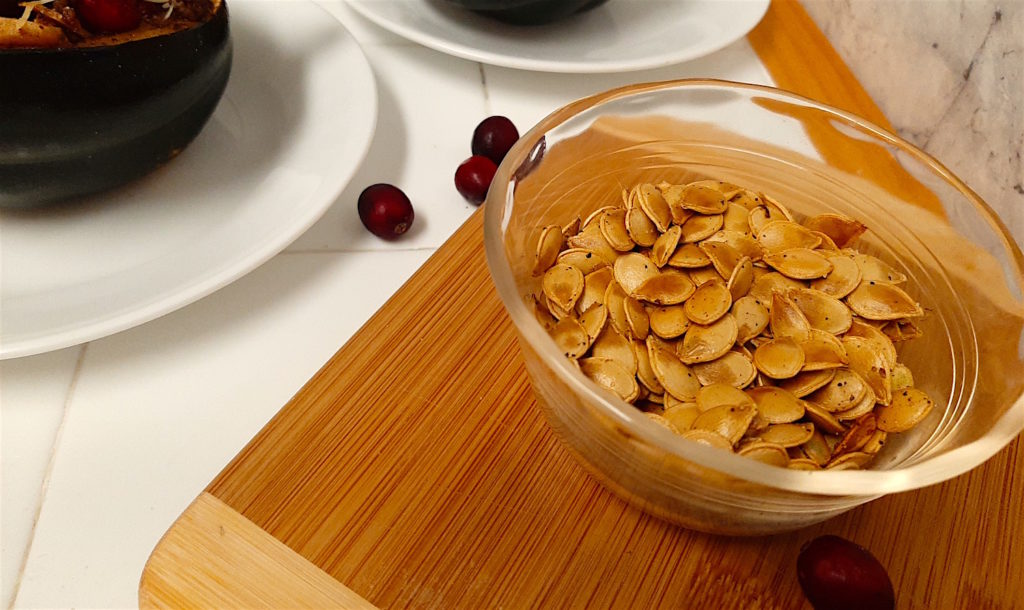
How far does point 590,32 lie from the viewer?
793 mm

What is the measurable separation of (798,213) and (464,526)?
0.31 m

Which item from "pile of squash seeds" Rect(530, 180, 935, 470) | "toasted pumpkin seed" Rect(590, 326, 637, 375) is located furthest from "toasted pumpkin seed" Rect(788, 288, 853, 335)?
"toasted pumpkin seed" Rect(590, 326, 637, 375)

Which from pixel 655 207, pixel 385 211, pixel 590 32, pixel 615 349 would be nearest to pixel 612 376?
pixel 615 349

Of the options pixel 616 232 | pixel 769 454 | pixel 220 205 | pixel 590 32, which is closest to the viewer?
pixel 769 454

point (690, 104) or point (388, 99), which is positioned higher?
point (690, 104)

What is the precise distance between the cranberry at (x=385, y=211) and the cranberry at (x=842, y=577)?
0.35 m

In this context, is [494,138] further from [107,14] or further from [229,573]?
[229,573]

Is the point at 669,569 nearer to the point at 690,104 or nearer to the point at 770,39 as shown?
the point at 690,104

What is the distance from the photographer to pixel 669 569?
40 centimetres

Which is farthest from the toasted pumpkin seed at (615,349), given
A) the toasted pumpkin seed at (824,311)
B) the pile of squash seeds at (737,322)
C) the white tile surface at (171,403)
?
the white tile surface at (171,403)

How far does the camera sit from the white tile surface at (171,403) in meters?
0.43

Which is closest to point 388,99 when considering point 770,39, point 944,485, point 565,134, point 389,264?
point 389,264

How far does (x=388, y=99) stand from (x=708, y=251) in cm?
41

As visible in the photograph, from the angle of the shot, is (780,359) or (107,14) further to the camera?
(107,14)
